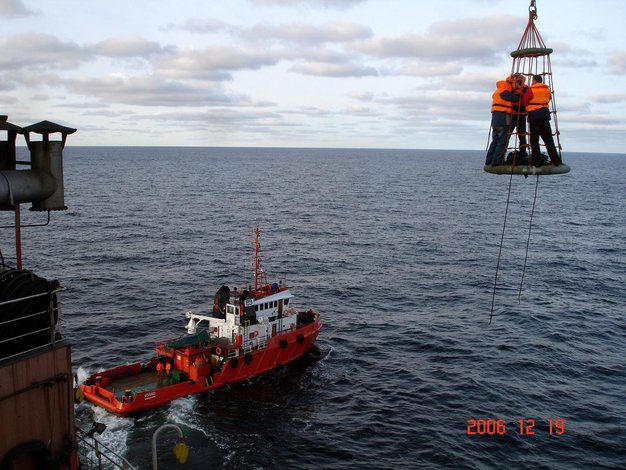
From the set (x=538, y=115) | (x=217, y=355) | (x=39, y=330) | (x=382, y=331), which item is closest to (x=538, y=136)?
(x=538, y=115)

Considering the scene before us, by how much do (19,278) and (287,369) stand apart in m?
26.0

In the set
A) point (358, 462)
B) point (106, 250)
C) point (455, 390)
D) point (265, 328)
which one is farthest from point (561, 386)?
point (106, 250)

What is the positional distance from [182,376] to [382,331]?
51.6 feet

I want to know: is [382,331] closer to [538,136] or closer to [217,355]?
[217,355]

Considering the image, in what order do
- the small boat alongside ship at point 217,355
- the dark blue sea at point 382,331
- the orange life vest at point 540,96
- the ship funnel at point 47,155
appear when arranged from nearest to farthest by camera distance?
the ship funnel at point 47,155
the orange life vest at point 540,96
the dark blue sea at point 382,331
the small boat alongside ship at point 217,355

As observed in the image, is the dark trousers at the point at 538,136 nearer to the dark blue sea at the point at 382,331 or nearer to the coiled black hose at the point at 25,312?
the coiled black hose at the point at 25,312

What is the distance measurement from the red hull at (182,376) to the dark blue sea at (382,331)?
787 millimetres

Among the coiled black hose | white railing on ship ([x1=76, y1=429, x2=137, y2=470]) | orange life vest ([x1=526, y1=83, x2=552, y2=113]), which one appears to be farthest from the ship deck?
orange life vest ([x1=526, y1=83, x2=552, y2=113])

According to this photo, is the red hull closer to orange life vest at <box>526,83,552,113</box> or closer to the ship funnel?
the ship funnel

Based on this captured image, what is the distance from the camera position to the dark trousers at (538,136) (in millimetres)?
17094

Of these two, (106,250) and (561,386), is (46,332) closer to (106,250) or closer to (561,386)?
(561,386)

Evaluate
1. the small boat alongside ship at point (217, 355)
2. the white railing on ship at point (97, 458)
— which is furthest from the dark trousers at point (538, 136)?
the small boat alongside ship at point (217, 355)

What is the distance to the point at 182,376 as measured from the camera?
34125 millimetres

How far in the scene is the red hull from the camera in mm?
31438
